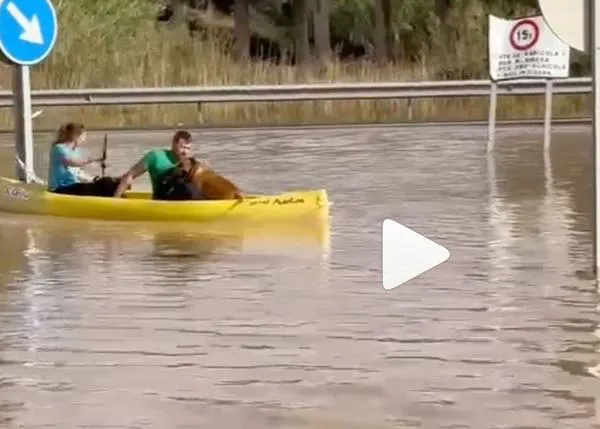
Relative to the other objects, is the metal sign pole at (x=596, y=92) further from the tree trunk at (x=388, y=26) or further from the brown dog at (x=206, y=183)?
the tree trunk at (x=388, y=26)

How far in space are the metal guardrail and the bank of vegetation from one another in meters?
0.55

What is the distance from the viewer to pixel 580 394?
27.6 feet

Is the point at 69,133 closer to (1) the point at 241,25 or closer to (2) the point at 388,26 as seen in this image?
(1) the point at 241,25

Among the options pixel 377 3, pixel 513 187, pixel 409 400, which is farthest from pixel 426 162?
pixel 377 3

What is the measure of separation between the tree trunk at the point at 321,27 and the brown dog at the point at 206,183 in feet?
84.9

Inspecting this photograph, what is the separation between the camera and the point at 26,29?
658 inches

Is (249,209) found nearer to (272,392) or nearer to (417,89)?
(272,392)

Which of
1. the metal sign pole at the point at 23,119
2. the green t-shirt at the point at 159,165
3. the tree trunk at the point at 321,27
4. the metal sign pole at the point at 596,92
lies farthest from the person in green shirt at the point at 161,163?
the tree trunk at the point at 321,27

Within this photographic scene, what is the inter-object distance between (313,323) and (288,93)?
69.8ft

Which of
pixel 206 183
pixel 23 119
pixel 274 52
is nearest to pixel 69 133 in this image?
pixel 23 119

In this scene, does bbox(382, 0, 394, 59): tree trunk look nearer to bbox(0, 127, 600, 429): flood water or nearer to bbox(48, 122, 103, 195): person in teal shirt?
bbox(0, 127, 600, 429): flood water

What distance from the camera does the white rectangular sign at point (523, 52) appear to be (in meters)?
23.3

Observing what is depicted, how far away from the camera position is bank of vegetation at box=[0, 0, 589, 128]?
108 feet

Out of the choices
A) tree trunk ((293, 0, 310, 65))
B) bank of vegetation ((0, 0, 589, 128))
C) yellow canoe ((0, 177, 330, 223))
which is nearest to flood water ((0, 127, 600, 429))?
yellow canoe ((0, 177, 330, 223))
